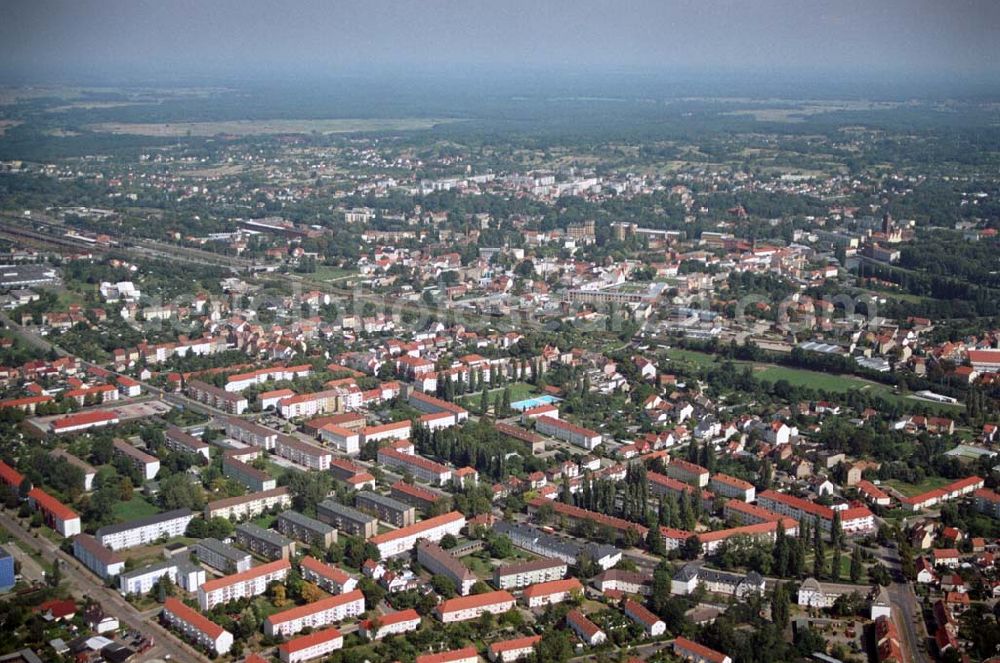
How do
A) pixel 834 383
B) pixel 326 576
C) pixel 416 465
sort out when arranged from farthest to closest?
pixel 834 383 < pixel 416 465 < pixel 326 576

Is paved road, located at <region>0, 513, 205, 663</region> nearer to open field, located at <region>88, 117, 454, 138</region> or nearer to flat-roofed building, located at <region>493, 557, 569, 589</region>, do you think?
flat-roofed building, located at <region>493, 557, 569, 589</region>

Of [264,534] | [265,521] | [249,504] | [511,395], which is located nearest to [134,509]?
[249,504]

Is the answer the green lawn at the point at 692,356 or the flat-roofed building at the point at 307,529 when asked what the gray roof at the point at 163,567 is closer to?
the flat-roofed building at the point at 307,529

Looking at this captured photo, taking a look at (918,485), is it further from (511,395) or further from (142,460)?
(142,460)

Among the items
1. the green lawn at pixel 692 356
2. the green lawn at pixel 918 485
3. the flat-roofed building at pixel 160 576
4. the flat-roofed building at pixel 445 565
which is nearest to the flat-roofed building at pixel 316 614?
the flat-roofed building at pixel 445 565

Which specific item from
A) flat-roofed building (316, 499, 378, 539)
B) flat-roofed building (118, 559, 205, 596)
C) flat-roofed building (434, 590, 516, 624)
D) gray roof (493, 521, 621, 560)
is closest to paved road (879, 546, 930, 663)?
gray roof (493, 521, 621, 560)

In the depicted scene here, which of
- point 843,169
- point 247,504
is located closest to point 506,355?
point 247,504
